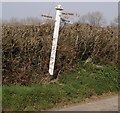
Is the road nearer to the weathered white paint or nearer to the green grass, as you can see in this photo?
the green grass

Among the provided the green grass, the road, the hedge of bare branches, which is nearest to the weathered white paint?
the hedge of bare branches

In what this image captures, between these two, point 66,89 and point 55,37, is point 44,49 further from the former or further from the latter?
point 66,89

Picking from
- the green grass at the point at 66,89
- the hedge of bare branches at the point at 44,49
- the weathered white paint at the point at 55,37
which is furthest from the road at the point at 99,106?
the weathered white paint at the point at 55,37

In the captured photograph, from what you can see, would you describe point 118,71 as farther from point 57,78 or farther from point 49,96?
point 49,96

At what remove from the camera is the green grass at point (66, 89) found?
9570 millimetres

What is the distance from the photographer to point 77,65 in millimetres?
13750

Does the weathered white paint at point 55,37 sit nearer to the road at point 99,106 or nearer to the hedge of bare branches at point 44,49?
the hedge of bare branches at point 44,49

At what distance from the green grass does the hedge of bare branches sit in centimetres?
59

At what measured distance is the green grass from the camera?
957 cm

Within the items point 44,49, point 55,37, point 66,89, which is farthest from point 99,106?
point 44,49

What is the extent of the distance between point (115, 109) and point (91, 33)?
564 cm

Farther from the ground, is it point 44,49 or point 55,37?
point 55,37

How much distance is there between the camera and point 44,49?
41.8ft

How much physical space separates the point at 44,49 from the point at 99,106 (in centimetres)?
354
